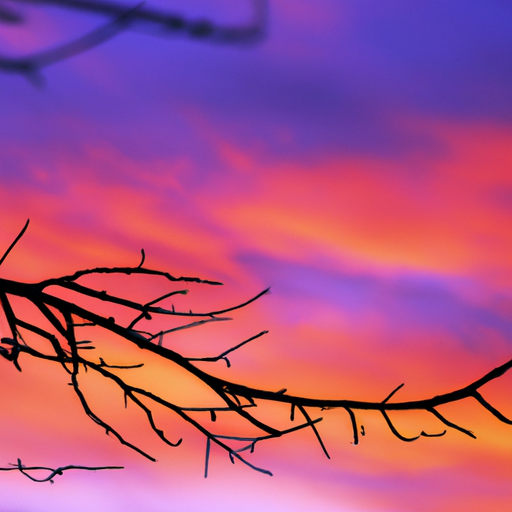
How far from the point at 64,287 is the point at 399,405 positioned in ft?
5.29

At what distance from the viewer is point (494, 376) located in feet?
7.12

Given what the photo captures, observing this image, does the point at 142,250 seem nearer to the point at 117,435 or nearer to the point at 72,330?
the point at 72,330

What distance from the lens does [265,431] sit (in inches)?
109

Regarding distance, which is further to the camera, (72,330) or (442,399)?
(72,330)

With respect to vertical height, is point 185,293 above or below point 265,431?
above

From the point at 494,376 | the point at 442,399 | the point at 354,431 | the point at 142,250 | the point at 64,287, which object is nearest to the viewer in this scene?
the point at 494,376

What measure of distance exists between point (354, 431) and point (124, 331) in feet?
3.44

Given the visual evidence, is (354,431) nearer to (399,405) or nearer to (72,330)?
(399,405)

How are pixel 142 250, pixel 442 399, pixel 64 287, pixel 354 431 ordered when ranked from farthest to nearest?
pixel 64 287
pixel 142 250
pixel 354 431
pixel 442 399

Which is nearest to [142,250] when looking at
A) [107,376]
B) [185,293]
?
[185,293]

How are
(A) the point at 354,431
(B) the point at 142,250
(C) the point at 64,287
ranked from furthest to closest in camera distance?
(C) the point at 64,287 → (B) the point at 142,250 → (A) the point at 354,431

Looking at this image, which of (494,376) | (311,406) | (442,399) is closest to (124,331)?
(311,406)

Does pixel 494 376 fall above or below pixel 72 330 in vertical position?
below

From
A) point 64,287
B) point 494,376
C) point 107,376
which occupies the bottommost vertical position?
point 494,376
